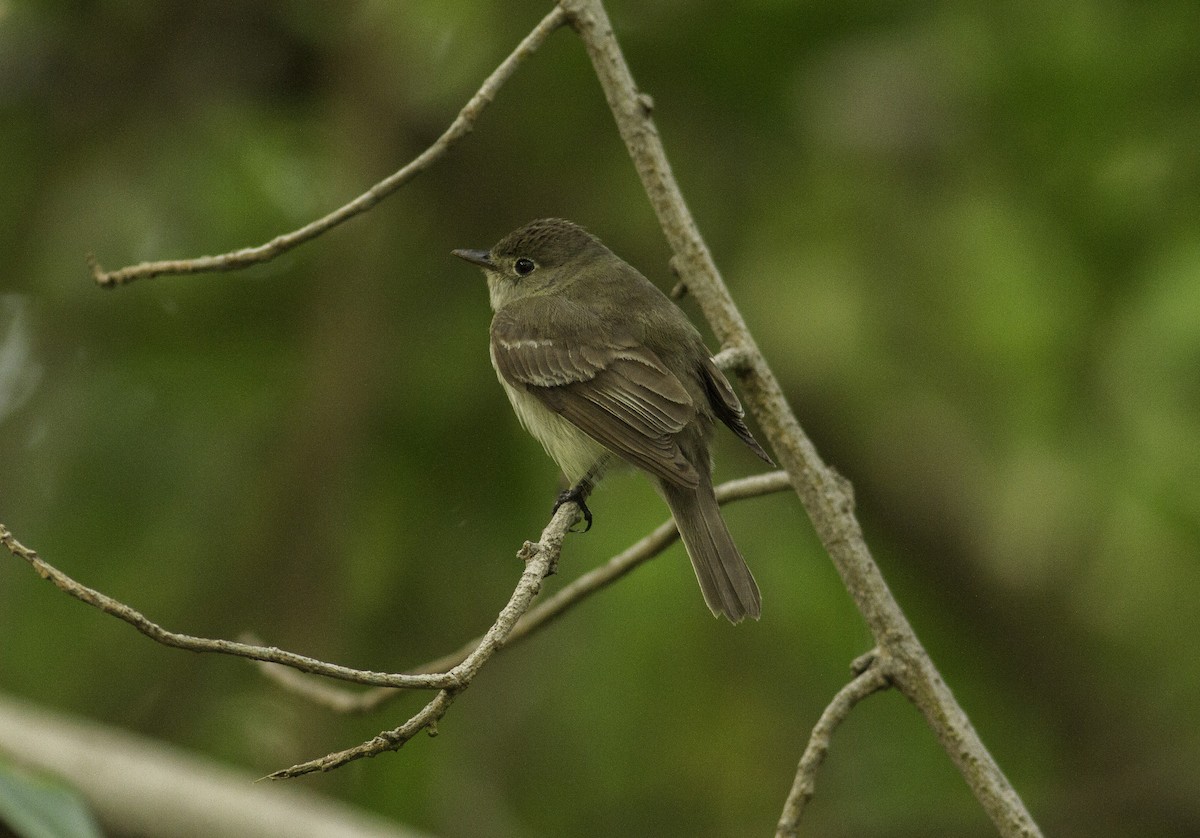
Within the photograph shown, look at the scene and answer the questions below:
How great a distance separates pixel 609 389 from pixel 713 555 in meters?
0.66

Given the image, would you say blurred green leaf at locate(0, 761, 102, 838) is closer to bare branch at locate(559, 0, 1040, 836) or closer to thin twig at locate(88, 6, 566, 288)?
thin twig at locate(88, 6, 566, 288)

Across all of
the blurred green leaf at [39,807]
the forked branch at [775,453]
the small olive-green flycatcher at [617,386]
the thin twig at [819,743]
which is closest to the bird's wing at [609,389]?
the small olive-green flycatcher at [617,386]

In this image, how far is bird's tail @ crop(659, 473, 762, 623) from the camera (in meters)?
3.79

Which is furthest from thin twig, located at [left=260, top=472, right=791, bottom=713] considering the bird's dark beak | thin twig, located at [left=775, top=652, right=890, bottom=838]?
the bird's dark beak

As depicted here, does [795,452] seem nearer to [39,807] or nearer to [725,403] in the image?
[725,403]

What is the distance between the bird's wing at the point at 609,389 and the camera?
13.4 feet

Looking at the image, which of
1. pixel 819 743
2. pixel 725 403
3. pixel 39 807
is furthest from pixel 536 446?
pixel 39 807

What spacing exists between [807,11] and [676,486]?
6.70 feet

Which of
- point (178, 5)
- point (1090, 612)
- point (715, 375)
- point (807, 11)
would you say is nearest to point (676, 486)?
point (715, 375)

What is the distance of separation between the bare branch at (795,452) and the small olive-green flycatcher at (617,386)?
0.92m

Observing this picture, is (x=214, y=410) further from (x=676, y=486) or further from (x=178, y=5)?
(x=676, y=486)

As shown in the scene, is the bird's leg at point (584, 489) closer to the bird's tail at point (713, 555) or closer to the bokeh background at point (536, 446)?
the bird's tail at point (713, 555)

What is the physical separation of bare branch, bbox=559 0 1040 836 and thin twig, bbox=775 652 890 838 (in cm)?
5

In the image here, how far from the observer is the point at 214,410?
601 cm
